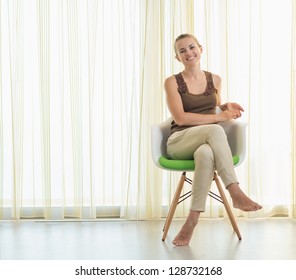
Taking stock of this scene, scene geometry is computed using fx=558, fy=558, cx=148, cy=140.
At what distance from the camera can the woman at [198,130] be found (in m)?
3.16

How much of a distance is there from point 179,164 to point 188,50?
0.74m

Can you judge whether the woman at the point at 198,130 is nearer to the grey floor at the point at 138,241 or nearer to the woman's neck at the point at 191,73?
the woman's neck at the point at 191,73

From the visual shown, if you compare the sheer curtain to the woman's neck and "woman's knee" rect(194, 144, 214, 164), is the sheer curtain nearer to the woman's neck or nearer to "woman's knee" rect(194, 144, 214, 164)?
the woman's neck

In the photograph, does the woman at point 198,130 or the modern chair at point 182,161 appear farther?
the modern chair at point 182,161

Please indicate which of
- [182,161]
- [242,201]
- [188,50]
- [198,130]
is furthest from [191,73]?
[242,201]

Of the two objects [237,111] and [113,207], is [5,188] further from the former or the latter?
[237,111]

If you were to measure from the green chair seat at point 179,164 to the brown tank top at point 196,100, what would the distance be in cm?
25

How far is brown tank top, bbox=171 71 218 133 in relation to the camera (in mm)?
3547

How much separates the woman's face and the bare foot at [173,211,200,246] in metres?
0.99

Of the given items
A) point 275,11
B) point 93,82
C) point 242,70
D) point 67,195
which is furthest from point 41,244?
point 275,11

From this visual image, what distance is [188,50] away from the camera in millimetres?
3527

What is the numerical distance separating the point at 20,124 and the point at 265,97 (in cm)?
182

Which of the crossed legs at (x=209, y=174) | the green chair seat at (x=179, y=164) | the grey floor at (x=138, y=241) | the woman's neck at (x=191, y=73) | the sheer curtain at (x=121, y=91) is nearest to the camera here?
the grey floor at (x=138, y=241)

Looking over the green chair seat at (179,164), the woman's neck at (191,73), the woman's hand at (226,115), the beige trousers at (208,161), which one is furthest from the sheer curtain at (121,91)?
the beige trousers at (208,161)
